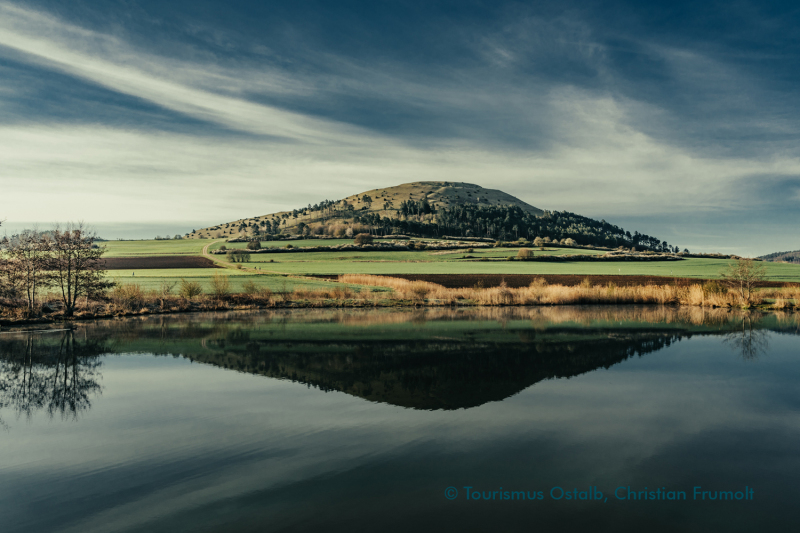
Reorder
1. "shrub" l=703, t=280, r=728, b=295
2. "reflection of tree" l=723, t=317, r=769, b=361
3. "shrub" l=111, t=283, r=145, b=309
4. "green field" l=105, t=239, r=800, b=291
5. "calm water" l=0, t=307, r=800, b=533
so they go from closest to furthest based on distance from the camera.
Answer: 1. "calm water" l=0, t=307, r=800, b=533
2. "reflection of tree" l=723, t=317, r=769, b=361
3. "shrub" l=111, t=283, r=145, b=309
4. "shrub" l=703, t=280, r=728, b=295
5. "green field" l=105, t=239, r=800, b=291

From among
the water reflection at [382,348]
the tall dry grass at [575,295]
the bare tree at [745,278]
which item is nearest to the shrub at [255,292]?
the water reflection at [382,348]

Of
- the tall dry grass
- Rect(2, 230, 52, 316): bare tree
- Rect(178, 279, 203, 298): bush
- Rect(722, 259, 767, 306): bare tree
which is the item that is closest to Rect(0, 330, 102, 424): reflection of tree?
Rect(2, 230, 52, 316): bare tree

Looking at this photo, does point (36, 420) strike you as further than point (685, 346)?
No

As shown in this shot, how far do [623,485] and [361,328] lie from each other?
76.8 ft

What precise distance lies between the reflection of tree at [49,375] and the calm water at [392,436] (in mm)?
A: 126

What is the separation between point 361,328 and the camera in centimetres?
3114

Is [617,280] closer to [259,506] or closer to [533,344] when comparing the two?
[533,344]

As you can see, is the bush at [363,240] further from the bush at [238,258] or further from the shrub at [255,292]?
the shrub at [255,292]

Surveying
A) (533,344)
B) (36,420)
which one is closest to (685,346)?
(533,344)

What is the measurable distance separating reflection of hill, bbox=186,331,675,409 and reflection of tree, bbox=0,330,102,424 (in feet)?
16.1

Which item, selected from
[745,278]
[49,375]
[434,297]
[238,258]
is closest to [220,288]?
[434,297]

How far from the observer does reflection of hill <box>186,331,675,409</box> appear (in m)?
15.7

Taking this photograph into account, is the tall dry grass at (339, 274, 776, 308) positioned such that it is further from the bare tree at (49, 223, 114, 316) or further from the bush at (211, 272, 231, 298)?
the bare tree at (49, 223, 114, 316)

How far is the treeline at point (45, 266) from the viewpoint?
33.6 metres
